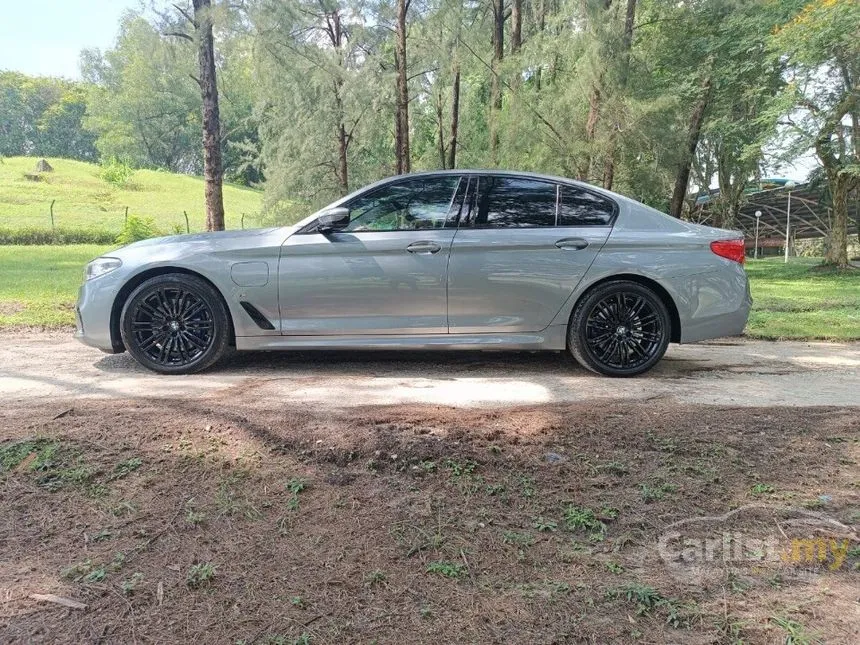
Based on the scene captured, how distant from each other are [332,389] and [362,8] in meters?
11.1

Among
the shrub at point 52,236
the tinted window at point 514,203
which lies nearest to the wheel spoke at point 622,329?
the tinted window at point 514,203

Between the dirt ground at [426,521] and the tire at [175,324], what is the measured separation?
0.93 meters

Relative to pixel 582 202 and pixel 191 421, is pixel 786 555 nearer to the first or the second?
pixel 191 421

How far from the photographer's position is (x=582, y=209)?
469 centimetres

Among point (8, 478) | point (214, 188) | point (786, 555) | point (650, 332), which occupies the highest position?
point (214, 188)

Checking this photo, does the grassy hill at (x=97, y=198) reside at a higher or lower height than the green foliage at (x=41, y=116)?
lower

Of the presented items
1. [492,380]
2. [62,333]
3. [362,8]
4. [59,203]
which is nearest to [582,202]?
[492,380]

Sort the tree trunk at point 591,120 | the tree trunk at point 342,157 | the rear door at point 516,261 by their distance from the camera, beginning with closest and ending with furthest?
the rear door at point 516,261, the tree trunk at point 591,120, the tree trunk at point 342,157

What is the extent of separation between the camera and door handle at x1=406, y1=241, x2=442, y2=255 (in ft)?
14.8

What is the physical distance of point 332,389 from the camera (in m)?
3.99

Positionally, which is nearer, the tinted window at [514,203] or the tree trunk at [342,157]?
the tinted window at [514,203]

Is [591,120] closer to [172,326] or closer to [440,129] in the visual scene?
[440,129]

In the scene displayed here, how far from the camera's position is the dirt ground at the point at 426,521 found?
180 cm

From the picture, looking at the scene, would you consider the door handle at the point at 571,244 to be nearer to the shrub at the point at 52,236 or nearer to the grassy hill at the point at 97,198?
the grassy hill at the point at 97,198
